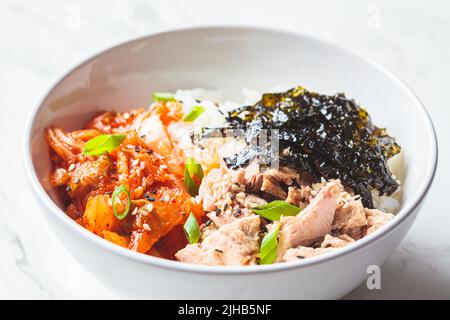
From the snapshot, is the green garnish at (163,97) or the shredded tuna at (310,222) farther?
the green garnish at (163,97)

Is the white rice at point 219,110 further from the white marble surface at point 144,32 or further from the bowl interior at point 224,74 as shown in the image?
the white marble surface at point 144,32

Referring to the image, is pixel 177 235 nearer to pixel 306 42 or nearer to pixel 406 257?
pixel 406 257

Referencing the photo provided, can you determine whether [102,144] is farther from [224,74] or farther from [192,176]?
[224,74]

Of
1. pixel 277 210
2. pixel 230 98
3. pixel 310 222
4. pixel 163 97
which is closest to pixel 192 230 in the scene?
pixel 277 210

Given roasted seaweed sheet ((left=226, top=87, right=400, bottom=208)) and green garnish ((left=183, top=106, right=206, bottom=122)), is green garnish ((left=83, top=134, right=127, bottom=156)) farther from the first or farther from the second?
roasted seaweed sheet ((left=226, top=87, right=400, bottom=208))

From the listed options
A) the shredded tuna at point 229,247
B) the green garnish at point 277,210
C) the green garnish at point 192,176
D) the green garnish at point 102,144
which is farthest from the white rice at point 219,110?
the shredded tuna at point 229,247
